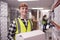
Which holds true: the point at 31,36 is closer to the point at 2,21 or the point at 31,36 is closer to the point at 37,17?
the point at 2,21

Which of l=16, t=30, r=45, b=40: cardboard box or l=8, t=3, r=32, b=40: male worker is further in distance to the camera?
l=8, t=3, r=32, b=40: male worker

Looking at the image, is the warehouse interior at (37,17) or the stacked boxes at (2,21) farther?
the stacked boxes at (2,21)

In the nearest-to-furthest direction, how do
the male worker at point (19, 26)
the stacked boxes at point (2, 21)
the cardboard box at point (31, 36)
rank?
the cardboard box at point (31, 36) → the male worker at point (19, 26) → the stacked boxes at point (2, 21)

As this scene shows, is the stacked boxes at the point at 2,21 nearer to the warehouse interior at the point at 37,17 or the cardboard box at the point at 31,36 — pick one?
the warehouse interior at the point at 37,17

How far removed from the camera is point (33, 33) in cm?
142

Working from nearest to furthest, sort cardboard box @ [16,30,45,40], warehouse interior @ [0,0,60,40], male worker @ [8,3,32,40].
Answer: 1. cardboard box @ [16,30,45,40]
2. warehouse interior @ [0,0,60,40]
3. male worker @ [8,3,32,40]

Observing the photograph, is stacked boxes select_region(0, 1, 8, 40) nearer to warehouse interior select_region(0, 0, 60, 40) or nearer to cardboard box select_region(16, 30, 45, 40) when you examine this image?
warehouse interior select_region(0, 0, 60, 40)

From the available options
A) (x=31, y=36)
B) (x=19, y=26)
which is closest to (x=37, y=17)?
(x=19, y=26)

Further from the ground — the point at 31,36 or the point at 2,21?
the point at 31,36

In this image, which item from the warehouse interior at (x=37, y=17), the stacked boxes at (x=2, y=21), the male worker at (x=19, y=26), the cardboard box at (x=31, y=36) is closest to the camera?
the cardboard box at (x=31, y=36)

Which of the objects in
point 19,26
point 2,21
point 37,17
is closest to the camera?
point 19,26

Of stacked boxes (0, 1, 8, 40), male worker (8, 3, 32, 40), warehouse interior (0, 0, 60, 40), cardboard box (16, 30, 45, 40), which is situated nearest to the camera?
cardboard box (16, 30, 45, 40)

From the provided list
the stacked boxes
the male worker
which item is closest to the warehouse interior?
the stacked boxes

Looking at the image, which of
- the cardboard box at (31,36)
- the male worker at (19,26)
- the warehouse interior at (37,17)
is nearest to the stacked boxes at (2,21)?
the warehouse interior at (37,17)
